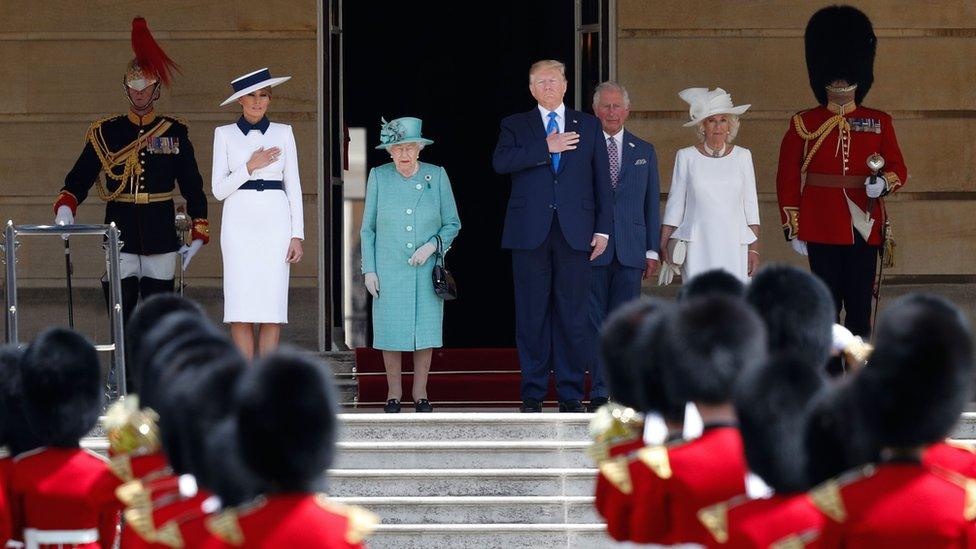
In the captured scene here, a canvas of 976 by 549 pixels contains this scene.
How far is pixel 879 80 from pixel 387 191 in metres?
3.62

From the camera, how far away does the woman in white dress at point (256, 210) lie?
9.06m

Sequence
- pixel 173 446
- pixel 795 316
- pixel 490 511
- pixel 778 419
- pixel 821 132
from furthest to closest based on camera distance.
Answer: pixel 821 132 < pixel 490 511 < pixel 795 316 < pixel 173 446 < pixel 778 419

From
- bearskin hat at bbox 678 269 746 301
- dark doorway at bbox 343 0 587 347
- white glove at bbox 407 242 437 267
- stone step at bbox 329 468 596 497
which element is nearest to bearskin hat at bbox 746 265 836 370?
bearskin hat at bbox 678 269 746 301

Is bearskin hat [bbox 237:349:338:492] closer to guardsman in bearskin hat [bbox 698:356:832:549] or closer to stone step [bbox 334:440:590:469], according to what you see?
guardsman in bearskin hat [bbox 698:356:832:549]

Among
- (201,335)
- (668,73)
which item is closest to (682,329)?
(201,335)

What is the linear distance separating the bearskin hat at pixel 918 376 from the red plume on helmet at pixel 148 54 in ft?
19.7

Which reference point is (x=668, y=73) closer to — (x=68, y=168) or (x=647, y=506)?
(x=68, y=168)

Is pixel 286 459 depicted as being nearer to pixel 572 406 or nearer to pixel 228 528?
→ pixel 228 528

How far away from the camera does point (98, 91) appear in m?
11.4

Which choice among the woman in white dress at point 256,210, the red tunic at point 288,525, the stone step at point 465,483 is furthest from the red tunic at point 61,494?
the woman in white dress at point 256,210

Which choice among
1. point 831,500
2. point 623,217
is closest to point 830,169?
point 623,217

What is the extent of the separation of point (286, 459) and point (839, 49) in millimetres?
6418

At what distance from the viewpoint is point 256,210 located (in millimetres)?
9086

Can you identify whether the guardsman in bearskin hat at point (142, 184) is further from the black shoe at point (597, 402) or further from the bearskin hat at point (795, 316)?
the bearskin hat at point (795, 316)
